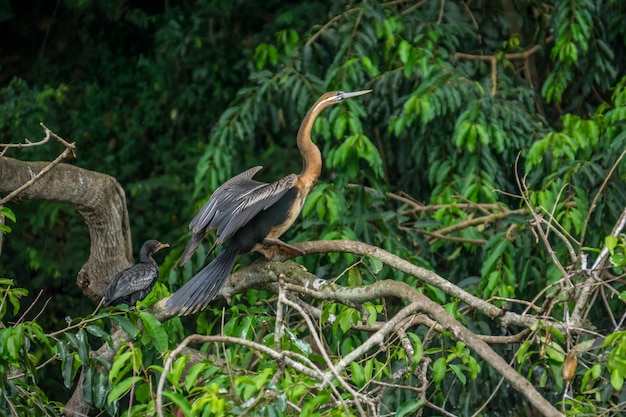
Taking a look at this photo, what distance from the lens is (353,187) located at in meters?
5.27

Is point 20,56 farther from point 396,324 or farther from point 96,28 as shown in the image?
point 396,324

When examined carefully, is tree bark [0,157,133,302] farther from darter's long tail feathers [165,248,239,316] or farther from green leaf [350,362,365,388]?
green leaf [350,362,365,388]

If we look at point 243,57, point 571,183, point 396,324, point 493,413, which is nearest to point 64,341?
point 396,324

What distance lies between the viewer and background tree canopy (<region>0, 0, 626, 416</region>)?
3262mm

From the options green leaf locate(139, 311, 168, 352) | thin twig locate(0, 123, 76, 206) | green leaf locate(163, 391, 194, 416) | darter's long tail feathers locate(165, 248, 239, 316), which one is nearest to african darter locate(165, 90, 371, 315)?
darter's long tail feathers locate(165, 248, 239, 316)

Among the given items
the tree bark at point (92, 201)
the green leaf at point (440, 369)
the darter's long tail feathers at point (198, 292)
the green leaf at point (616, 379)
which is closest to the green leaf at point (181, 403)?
the green leaf at point (440, 369)

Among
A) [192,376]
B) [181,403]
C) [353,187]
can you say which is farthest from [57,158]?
[353,187]

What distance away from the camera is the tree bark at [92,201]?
4.25 m

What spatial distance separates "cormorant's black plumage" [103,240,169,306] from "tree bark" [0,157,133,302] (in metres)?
0.06

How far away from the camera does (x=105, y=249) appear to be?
464 centimetres

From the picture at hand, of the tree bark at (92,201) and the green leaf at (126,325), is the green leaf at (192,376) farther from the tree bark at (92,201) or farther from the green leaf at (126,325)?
the tree bark at (92,201)

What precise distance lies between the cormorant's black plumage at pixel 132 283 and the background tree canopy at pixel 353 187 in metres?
0.11

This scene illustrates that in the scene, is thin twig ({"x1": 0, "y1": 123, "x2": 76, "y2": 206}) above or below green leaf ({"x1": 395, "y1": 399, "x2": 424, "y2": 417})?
above

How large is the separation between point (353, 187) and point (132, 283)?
1.18 meters
